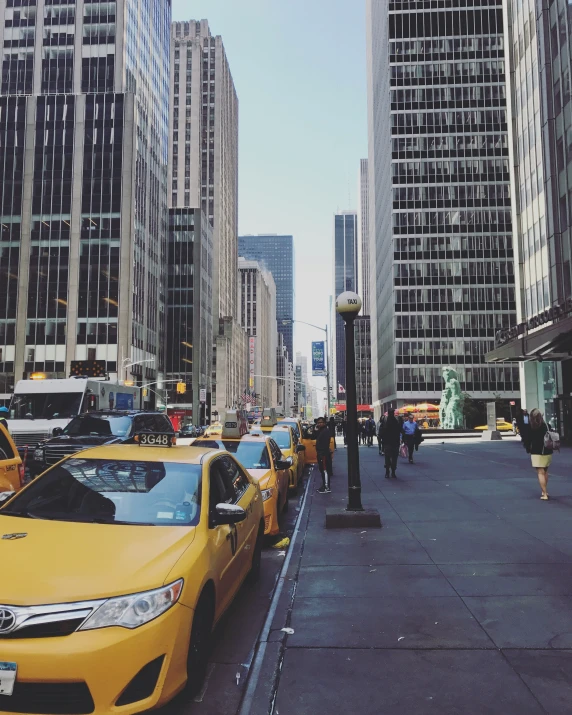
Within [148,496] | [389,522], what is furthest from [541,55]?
[148,496]

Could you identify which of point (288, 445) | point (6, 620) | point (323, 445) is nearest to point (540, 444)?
point (323, 445)

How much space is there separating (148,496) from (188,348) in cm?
9426

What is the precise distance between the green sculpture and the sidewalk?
4208 cm

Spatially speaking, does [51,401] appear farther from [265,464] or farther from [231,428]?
[265,464]

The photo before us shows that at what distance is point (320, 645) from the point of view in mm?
4570

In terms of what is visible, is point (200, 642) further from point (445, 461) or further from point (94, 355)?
point (94, 355)

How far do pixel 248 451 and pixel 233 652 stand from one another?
563cm

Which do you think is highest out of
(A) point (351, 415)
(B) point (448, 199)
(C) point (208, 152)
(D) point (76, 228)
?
(C) point (208, 152)

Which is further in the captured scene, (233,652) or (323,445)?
(323,445)

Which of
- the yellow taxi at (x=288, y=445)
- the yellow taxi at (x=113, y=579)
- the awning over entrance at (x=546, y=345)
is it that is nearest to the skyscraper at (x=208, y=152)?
the awning over entrance at (x=546, y=345)

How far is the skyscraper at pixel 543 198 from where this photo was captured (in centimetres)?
3147

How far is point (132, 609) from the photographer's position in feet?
10.6

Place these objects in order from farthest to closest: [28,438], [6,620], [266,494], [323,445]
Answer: [28,438] < [323,445] < [266,494] < [6,620]

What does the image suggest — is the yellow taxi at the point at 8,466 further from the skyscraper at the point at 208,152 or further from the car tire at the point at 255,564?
the skyscraper at the point at 208,152
